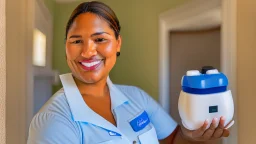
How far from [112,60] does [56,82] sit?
30cm

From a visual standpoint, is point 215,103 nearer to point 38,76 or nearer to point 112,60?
point 112,60

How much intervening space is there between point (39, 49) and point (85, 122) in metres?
0.33

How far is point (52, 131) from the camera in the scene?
0.56 meters

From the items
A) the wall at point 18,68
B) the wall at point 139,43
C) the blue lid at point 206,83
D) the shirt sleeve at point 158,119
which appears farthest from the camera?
the wall at point 139,43

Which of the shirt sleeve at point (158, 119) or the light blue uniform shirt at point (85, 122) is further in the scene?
the shirt sleeve at point (158, 119)

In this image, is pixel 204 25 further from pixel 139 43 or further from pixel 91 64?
pixel 91 64

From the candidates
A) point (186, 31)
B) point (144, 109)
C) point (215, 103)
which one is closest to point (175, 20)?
point (186, 31)

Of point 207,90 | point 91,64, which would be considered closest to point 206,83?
point 207,90

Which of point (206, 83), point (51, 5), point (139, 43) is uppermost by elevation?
point (51, 5)

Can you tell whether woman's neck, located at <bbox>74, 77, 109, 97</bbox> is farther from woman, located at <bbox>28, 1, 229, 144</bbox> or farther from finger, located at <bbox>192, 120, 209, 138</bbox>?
finger, located at <bbox>192, 120, 209, 138</bbox>

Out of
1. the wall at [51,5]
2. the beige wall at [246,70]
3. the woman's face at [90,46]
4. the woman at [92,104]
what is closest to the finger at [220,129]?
the woman at [92,104]

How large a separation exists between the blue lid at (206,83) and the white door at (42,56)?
1.44ft

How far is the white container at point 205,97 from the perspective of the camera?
1.84 feet

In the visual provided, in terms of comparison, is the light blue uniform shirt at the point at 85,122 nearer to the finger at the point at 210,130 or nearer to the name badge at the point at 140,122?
the name badge at the point at 140,122
